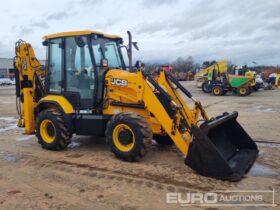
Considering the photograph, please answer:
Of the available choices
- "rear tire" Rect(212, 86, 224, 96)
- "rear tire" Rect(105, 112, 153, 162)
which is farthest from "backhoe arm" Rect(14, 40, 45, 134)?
"rear tire" Rect(212, 86, 224, 96)

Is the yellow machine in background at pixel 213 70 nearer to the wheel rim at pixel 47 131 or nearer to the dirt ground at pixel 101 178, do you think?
the dirt ground at pixel 101 178

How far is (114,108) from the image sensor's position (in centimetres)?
633

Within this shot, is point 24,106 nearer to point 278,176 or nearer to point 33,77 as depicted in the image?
point 33,77

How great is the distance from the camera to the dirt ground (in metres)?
4.20

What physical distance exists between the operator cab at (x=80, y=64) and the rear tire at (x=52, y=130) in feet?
1.49

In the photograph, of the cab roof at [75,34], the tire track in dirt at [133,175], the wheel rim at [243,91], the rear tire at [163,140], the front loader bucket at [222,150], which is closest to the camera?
the tire track in dirt at [133,175]

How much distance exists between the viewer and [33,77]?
24.3 ft

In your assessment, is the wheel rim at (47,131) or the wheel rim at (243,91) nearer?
the wheel rim at (47,131)

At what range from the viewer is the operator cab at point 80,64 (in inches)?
251

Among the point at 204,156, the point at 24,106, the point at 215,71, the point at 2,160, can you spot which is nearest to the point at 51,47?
the point at 24,106

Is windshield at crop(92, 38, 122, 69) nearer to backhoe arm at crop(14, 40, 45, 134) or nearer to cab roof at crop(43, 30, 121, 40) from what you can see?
cab roof at crop(43, 30, 121, 40)

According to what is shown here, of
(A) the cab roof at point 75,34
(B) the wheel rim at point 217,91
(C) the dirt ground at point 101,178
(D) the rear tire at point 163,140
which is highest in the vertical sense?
(A) the cab roof at point 75,34

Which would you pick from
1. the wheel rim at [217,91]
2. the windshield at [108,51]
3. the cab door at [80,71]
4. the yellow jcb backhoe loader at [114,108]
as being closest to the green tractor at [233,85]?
the wheel rim at [217,91]

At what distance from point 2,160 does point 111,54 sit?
3.07 m
